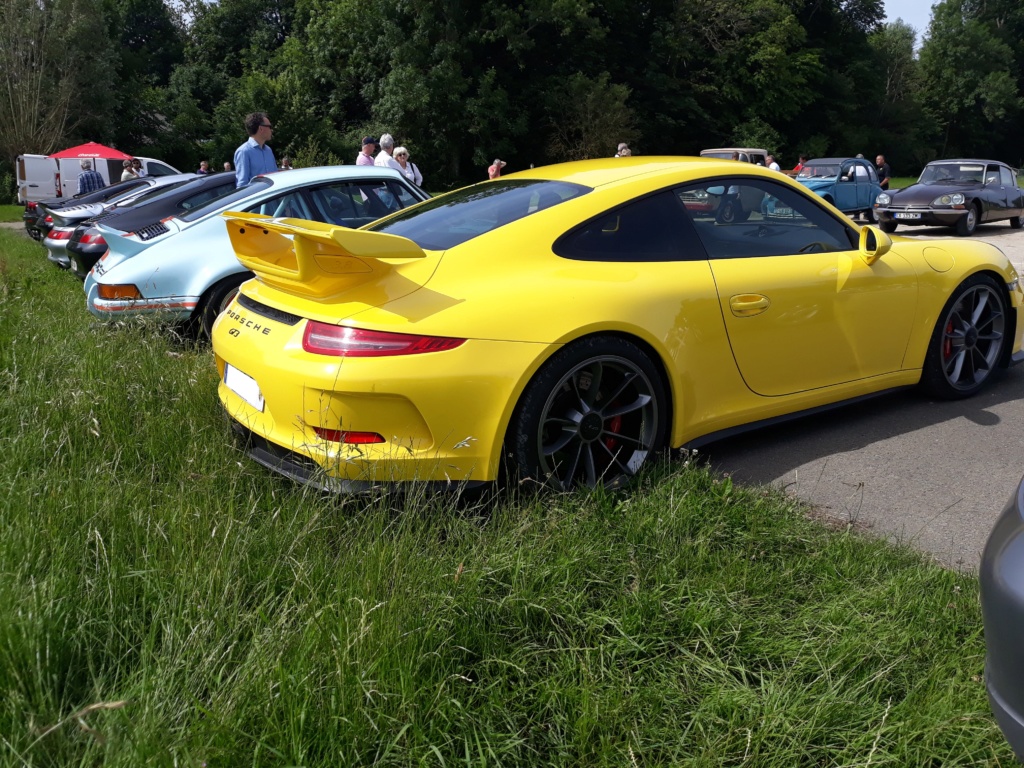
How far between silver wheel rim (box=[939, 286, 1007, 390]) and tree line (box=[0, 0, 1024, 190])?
93.3ft

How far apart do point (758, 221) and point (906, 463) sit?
54.5 inches

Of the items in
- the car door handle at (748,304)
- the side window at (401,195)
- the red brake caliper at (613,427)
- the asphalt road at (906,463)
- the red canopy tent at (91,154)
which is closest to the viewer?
the asphalt road at (906,463)

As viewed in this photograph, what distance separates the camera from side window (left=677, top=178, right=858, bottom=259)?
166 inches

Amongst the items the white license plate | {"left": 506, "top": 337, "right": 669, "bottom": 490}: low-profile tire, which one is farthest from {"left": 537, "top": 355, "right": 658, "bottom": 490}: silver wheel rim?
the white license plate

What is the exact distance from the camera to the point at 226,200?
7.33 m

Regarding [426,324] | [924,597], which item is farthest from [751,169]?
[924,597]

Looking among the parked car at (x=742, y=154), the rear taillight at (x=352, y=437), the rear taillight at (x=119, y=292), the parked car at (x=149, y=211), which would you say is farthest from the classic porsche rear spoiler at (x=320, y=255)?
the parked car at (x=742, y=154)

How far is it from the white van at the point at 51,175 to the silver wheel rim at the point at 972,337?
2372 cm

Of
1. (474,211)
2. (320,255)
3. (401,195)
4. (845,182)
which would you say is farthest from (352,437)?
(845,182)

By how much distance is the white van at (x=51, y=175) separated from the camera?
24.7 m

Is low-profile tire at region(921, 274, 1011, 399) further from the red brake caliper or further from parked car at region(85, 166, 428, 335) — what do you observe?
parked car at region(85, 166, 428, 335)

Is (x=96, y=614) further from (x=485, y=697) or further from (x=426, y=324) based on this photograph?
(x=426, y=324)

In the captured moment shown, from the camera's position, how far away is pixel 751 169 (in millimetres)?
4496

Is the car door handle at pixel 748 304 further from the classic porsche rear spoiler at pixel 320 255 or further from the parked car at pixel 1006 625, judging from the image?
the parked car at pixel 1006 625
